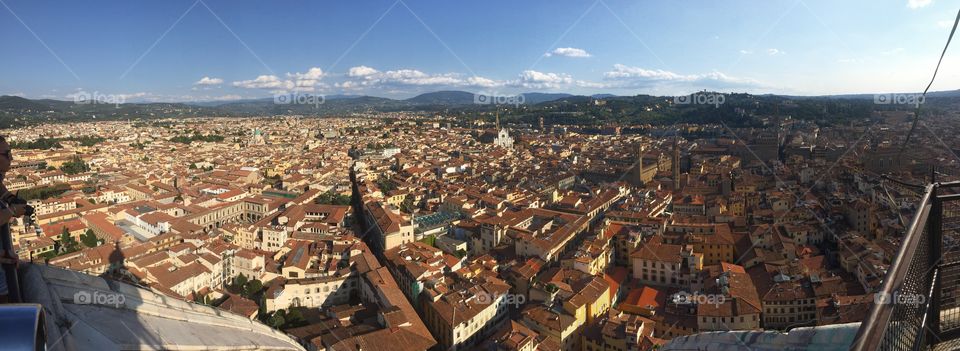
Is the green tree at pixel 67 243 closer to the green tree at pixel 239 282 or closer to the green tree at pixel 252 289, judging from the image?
the green tree at pixel 239 282

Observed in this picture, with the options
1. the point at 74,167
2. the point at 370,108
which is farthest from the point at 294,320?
the point at 370,108

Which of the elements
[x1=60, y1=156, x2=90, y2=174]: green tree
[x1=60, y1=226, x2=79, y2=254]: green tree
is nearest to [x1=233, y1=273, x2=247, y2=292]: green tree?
[x1=60, y1=226, x2=79, y2=254]: green tree

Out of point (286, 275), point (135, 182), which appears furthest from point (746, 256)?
point (135, 182)

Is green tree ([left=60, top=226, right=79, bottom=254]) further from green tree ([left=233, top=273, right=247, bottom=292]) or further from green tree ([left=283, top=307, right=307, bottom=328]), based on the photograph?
green tree ([left=283, top=307, right=307, bottom=328])

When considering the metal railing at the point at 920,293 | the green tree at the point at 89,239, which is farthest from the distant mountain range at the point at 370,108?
the metal railing at the point at 920,293

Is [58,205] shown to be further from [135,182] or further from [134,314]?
[134,314]

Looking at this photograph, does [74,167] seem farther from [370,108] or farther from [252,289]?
[370,108]
